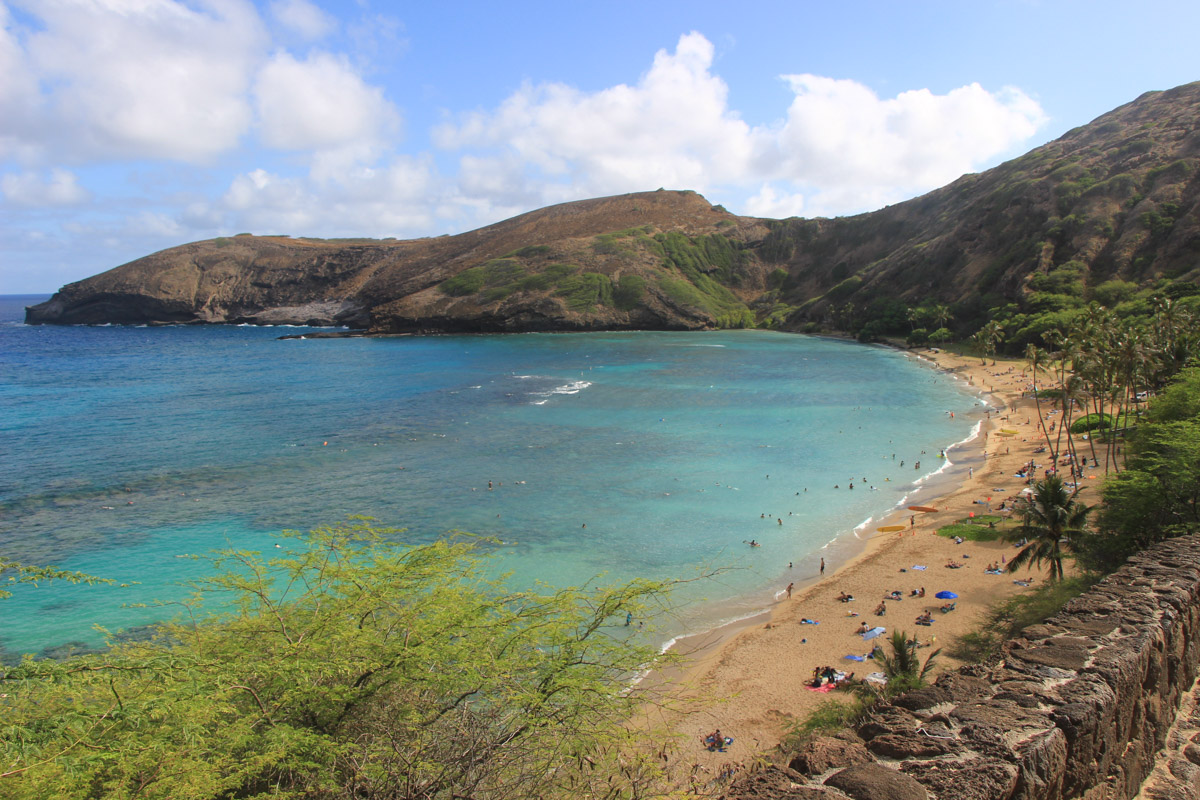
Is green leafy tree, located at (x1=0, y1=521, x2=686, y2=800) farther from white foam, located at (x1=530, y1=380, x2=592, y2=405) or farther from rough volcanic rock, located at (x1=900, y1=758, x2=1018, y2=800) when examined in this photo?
white foam, located at (x1=530, y1=380, x2=592, y2=405)

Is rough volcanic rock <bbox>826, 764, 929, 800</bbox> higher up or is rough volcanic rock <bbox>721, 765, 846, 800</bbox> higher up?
rough volcanic rock <bbox>826, 764, 929, 800</bbox>

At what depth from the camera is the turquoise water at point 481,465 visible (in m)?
30.9

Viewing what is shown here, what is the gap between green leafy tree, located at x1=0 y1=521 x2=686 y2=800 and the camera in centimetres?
747

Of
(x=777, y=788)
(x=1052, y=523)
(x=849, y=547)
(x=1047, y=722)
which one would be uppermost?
(x=1047, y=722)

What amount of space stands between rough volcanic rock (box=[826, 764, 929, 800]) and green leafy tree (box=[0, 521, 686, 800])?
2597 mm

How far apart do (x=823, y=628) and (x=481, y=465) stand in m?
27.7

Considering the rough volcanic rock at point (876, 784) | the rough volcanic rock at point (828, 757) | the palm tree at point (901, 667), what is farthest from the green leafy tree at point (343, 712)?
the palm tree at point (901, 667)

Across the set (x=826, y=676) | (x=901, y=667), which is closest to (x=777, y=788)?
(x=901, y=667)

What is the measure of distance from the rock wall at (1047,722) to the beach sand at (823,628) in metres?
5.17

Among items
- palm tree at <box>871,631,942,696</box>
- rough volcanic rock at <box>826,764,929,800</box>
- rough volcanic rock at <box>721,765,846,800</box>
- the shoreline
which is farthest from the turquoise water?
rough volcanic rock at <box>826,764,929,800</box>

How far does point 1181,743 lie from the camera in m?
11.5

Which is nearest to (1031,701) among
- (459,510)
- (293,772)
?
(293,772)

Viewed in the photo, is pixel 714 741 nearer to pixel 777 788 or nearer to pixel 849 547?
pixel 777 788

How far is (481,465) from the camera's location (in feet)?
152
